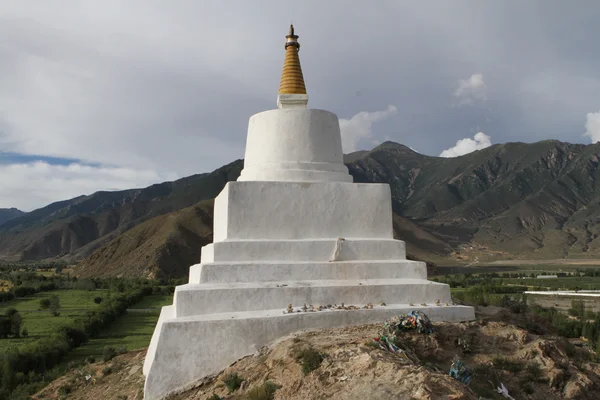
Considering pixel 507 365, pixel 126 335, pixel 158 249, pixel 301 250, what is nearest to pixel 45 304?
pixel 126 335

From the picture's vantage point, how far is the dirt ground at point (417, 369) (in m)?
6.73

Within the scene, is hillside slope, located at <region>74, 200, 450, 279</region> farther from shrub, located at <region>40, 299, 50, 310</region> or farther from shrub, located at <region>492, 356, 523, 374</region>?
shrub, located at <region>492, 356, 523, 374</region>

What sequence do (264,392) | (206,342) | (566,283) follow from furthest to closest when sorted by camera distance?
(566,283) < (206,342) < (264,392)

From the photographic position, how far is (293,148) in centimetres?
1264

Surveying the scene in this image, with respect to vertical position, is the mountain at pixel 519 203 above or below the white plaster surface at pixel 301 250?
above

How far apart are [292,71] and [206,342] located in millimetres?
8033

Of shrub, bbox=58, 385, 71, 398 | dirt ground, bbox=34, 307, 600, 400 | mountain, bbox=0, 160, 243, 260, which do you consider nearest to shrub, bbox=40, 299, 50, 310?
shrub, bbox=58, 385, 71, 398

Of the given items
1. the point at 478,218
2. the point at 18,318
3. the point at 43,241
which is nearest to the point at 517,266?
the point at 478,218

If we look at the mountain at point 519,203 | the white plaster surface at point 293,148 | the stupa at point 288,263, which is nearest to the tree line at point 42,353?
the stupa at point 288,263

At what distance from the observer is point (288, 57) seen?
1422 cm

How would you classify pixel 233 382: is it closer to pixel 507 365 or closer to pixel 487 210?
pixel 507 365

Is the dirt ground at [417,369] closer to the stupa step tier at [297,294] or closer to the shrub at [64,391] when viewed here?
the stupa step tier at [297,294]

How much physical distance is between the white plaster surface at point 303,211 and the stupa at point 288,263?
2cm

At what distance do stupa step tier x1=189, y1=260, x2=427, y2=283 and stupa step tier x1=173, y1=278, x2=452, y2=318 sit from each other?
176 mm
